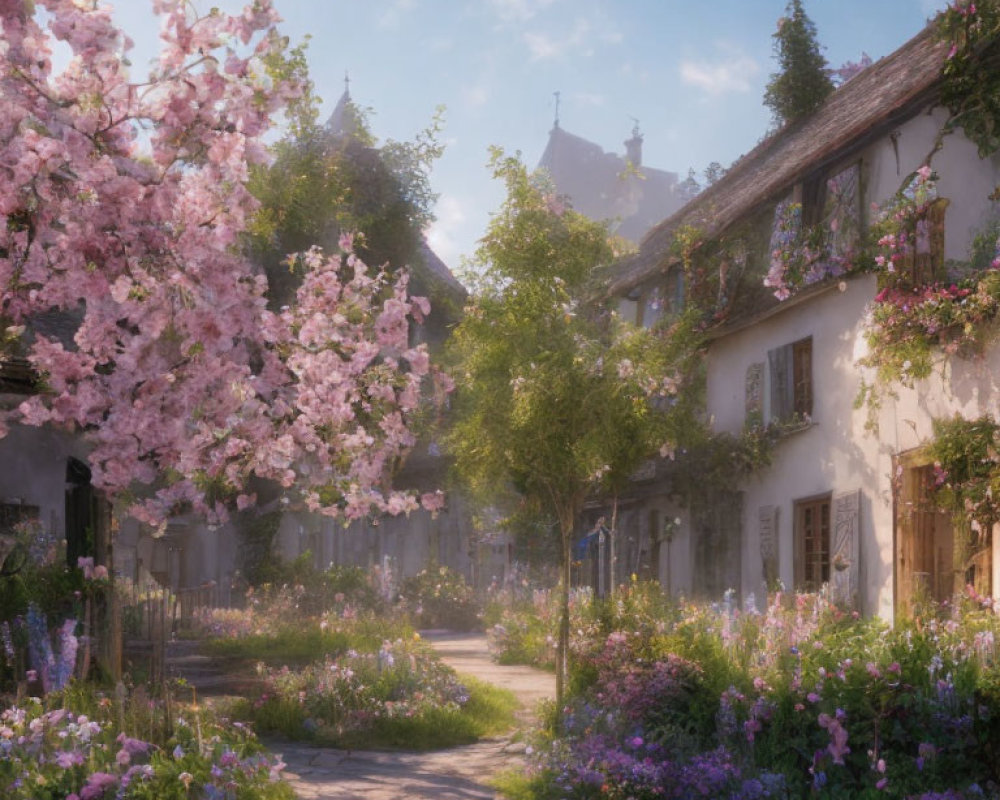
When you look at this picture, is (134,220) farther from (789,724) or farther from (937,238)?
(937,238)

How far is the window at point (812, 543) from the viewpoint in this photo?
1528 centimetres

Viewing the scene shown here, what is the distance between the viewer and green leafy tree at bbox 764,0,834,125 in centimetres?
1994

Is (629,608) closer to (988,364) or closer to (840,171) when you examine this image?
(988,364)

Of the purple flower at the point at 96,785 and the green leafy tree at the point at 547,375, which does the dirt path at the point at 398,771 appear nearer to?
the green leafy tree at the point at 547,375

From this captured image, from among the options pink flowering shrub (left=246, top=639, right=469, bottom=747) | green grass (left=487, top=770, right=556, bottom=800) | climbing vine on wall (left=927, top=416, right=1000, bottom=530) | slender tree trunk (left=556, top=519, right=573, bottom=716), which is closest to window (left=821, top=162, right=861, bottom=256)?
climbing vine on wall (left=927, top=416, right=1000, bottom=530)

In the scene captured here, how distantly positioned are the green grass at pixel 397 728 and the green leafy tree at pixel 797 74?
13.4 metres

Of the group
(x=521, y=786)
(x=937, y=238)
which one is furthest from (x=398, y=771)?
(x=937, y=238)

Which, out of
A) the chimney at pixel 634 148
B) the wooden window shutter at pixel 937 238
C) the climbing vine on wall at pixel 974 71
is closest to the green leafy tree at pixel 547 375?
the wooden window shutter at pixel 937 238

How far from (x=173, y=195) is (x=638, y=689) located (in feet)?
16.7

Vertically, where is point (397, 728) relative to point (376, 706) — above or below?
below

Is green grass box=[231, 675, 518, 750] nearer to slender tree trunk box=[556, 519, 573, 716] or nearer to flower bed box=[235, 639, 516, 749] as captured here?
flower bed box=[235, 639, 516, 749]

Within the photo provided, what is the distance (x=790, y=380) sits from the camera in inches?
642

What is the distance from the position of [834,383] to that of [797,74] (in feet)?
26.4

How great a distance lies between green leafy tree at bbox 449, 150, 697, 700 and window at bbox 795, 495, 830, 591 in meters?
3.58
